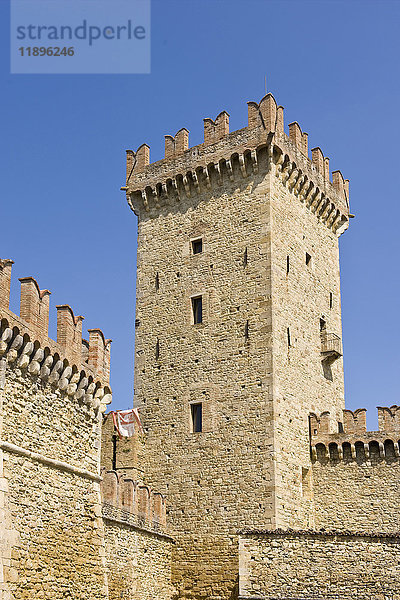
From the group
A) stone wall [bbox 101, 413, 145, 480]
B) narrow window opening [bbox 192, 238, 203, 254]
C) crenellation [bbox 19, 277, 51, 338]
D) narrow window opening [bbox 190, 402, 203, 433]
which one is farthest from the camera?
narrow window opening [bbox 192, 238, 203, 254]

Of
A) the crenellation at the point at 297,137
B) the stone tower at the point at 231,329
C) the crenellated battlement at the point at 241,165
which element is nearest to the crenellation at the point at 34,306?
the stone tower at the point at 231,329

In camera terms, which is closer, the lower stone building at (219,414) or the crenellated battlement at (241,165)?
the lower stone building at (219,414)

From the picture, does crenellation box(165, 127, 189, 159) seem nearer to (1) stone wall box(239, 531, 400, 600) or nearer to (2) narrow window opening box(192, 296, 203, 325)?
(2) narrow window opening box(192, 296, 203, 325)

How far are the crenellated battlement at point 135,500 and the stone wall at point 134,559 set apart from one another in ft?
0.77

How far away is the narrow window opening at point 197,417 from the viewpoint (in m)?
23.6

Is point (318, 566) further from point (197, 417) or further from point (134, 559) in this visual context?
point (197, 417)

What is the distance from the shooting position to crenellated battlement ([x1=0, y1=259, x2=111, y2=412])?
14922 millimetres

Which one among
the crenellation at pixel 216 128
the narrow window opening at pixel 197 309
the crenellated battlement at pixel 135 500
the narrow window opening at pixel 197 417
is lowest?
the crenellated battlement at pixel 135 500

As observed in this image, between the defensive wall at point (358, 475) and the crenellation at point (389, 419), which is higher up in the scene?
the crenellation at point (389, 419)

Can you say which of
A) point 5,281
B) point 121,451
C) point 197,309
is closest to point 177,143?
point 197,309

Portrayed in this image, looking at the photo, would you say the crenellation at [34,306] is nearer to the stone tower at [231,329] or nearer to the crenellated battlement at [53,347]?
the crenellated battlement at [53,347]

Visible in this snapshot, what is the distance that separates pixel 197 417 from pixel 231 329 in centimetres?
269

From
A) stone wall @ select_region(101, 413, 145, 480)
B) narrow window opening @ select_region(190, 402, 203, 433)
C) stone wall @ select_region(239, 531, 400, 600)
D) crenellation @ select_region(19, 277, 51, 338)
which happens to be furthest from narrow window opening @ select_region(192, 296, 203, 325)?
crenellation @ select_region(19, 277, 51, 338)

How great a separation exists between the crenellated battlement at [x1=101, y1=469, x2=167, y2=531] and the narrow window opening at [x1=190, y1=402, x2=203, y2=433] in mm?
2110
